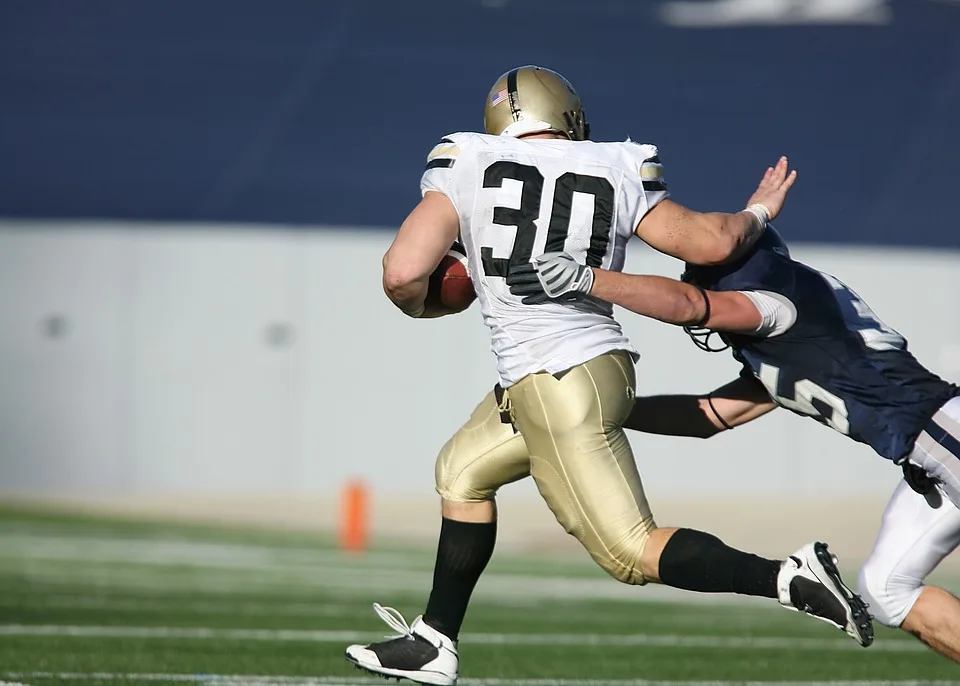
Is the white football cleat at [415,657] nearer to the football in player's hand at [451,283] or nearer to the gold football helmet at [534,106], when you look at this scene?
the football in player's hand at [451,283]

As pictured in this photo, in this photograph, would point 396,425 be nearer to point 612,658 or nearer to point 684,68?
point 684,68

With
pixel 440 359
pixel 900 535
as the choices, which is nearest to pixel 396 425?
pixel 440 359

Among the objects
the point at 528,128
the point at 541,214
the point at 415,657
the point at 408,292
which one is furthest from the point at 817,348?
the point at 415,657

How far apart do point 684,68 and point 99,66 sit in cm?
665

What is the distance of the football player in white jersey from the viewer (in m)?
3.41

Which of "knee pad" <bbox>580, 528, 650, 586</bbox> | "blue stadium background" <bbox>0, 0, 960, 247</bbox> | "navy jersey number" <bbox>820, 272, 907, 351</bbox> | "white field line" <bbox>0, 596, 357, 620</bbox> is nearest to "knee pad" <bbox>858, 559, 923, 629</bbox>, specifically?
"navy jersey number" <bbox>820, 272, 907, 351</bbox>

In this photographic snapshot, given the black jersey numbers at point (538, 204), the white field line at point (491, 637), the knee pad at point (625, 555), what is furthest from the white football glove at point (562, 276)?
the white field line at point (491, 637)

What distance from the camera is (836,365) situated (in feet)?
11.9

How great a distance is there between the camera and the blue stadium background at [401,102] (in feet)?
53.6

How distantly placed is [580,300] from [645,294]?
0.86 ft

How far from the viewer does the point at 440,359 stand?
16594 mm

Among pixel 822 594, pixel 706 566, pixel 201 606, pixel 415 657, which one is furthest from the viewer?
pixel 201 606

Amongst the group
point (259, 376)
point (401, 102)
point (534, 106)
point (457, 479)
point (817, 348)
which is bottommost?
point (259, 376)

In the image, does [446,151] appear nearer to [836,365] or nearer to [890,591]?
[836,365]
